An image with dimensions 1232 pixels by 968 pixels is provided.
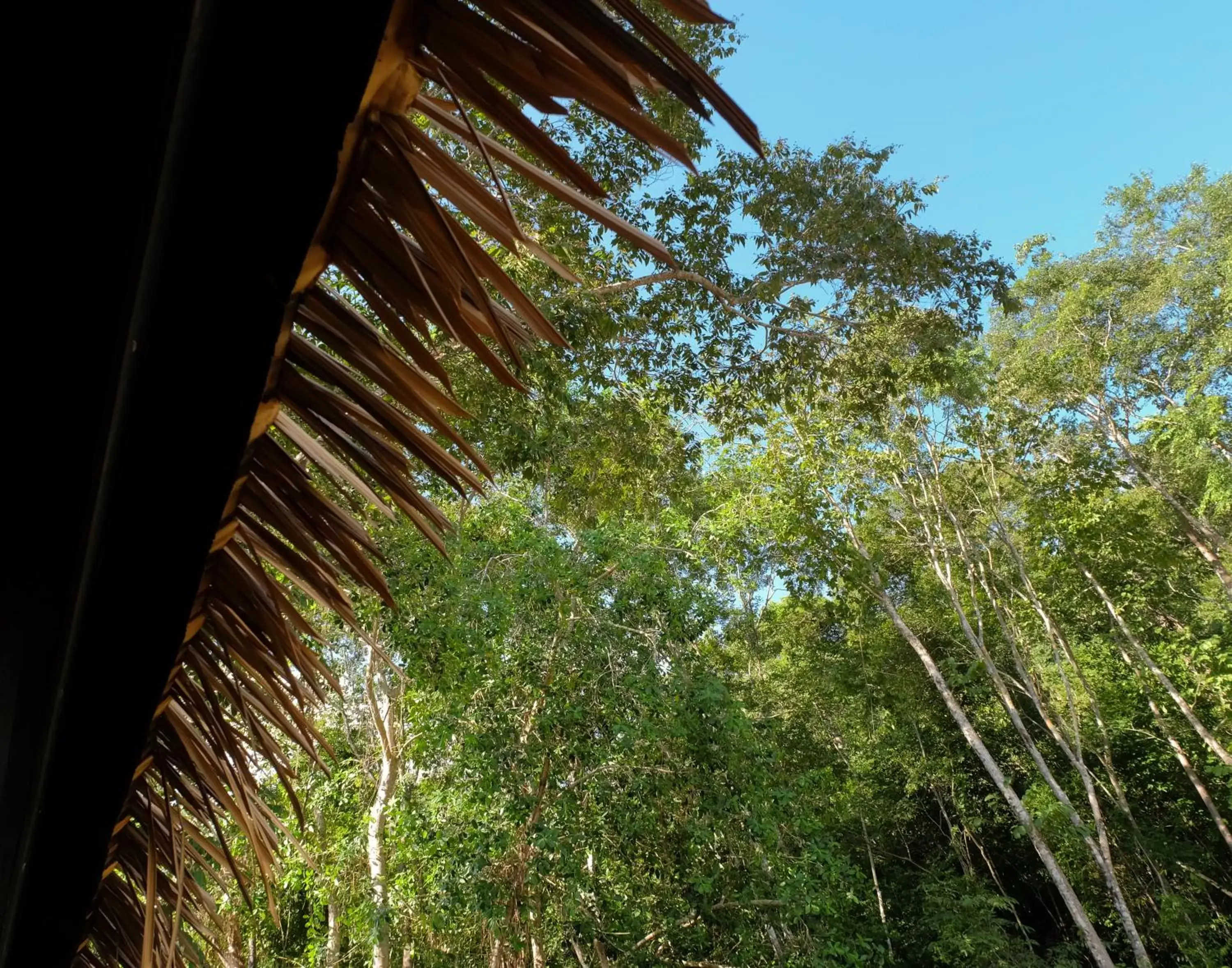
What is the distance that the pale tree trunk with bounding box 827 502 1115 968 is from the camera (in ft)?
26.4

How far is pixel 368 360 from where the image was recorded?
502 millimetres

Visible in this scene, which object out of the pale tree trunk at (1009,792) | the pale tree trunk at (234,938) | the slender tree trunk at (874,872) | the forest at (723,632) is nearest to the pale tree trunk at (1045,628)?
the forest at (723,632)

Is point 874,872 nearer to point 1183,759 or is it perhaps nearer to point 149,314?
point 1183,759

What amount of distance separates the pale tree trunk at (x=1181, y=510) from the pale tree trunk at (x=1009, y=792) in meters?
4.67

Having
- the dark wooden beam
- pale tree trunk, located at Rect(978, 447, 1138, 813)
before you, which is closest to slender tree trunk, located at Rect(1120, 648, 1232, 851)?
pale tree trunk, located at Rect(978, 447, 1138, 813)

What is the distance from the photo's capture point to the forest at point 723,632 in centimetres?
424

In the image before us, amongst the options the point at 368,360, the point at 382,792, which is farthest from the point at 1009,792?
the point at 368,360

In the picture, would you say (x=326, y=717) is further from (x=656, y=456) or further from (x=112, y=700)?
(x=112, y=700)

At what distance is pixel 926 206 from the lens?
484 cm

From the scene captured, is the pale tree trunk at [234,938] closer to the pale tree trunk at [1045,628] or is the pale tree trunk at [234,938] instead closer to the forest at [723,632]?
the forest at [723,632]

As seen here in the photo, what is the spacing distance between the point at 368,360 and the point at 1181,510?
14.5 meters

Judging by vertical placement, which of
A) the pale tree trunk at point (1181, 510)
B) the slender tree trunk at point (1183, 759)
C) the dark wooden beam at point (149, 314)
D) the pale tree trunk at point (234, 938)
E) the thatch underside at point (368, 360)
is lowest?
the slender tree trunk at point (1183, 759)

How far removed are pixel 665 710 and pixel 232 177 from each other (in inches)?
177

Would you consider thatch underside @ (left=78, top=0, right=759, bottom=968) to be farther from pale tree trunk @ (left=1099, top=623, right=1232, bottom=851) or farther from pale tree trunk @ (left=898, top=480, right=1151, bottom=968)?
Result: pale tree trunk @ (left=1099, top=623, right=1232, bottom=851)
